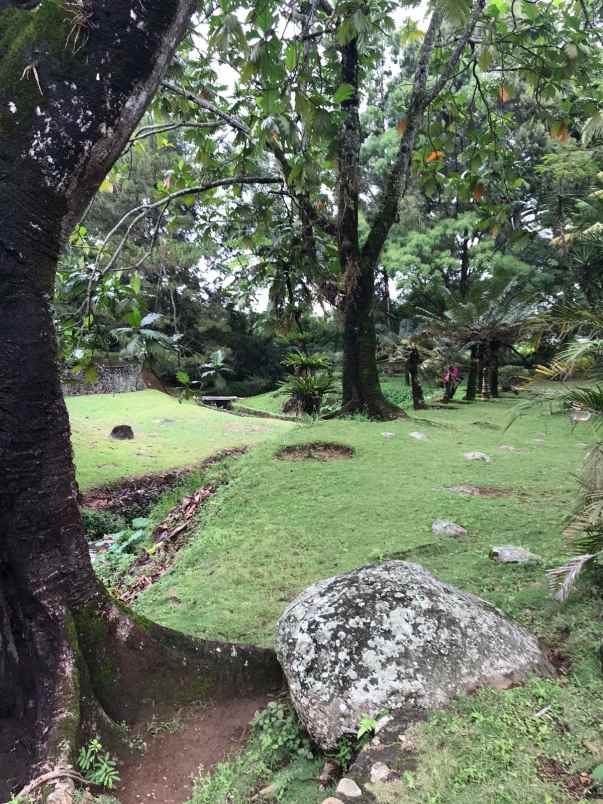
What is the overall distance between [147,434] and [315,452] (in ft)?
13.5

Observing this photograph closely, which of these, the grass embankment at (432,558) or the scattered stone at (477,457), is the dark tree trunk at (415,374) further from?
the scattered stone at (477,457)

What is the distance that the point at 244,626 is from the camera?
303 cm

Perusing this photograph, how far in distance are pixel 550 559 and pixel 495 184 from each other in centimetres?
318

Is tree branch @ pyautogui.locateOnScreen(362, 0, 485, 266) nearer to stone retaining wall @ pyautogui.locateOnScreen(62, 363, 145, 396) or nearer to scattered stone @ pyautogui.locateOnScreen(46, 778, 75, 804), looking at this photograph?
scattered stone @ pyautogui.locateOnScreen(46, 778, 75, 804)

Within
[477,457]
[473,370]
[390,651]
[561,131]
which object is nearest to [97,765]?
[390,651]

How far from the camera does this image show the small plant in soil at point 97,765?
5.82ft

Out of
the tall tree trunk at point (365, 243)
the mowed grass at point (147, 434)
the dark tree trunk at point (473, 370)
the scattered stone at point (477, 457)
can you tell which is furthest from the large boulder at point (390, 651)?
the dark tree trunk at point (473, 370)

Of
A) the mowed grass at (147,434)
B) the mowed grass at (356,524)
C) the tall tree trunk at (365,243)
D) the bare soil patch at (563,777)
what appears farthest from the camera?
the mowed grass at (147,434)

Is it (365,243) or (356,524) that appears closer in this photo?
(356,524)

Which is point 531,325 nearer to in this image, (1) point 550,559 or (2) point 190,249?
(1) point 550,559

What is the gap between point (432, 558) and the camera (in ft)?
11.6

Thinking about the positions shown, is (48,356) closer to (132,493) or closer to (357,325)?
(132,493)

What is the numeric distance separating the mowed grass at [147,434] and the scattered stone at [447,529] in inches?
162

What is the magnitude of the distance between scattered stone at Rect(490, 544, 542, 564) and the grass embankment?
68 millimetres
